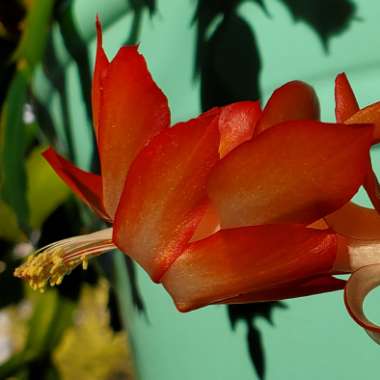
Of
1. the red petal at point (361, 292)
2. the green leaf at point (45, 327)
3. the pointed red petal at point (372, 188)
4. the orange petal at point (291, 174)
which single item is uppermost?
the orange petal at point (291, 174)

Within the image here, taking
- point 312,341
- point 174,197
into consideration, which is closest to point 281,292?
point 174,197

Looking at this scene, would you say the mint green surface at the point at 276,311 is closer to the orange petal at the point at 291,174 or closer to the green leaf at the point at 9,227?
the orange petal at the point at 291,174

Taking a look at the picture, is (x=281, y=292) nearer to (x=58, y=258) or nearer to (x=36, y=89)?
(x=58, y=258)

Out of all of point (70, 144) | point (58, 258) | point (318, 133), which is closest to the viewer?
point (318, 133)

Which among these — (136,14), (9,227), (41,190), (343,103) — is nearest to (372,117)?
(343,103)

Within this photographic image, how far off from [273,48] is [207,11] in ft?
0.18

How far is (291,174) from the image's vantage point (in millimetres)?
345

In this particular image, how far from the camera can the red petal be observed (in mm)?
351

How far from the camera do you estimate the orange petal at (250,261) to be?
0.35 m

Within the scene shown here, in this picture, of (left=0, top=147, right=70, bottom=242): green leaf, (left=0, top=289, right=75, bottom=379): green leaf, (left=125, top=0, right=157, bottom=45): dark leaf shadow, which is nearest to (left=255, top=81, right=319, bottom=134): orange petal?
(left=125, top=0, right=157, bottom=45): dark leaf shadow

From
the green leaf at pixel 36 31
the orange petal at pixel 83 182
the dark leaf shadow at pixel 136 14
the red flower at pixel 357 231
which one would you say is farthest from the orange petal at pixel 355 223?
the green leaf at pixel 36 31

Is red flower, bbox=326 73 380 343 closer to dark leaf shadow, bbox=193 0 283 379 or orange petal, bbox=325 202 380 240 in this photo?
orange petal, bbox=325 202 380 240

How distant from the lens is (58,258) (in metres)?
0.46

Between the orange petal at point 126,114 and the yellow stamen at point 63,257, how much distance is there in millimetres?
55
